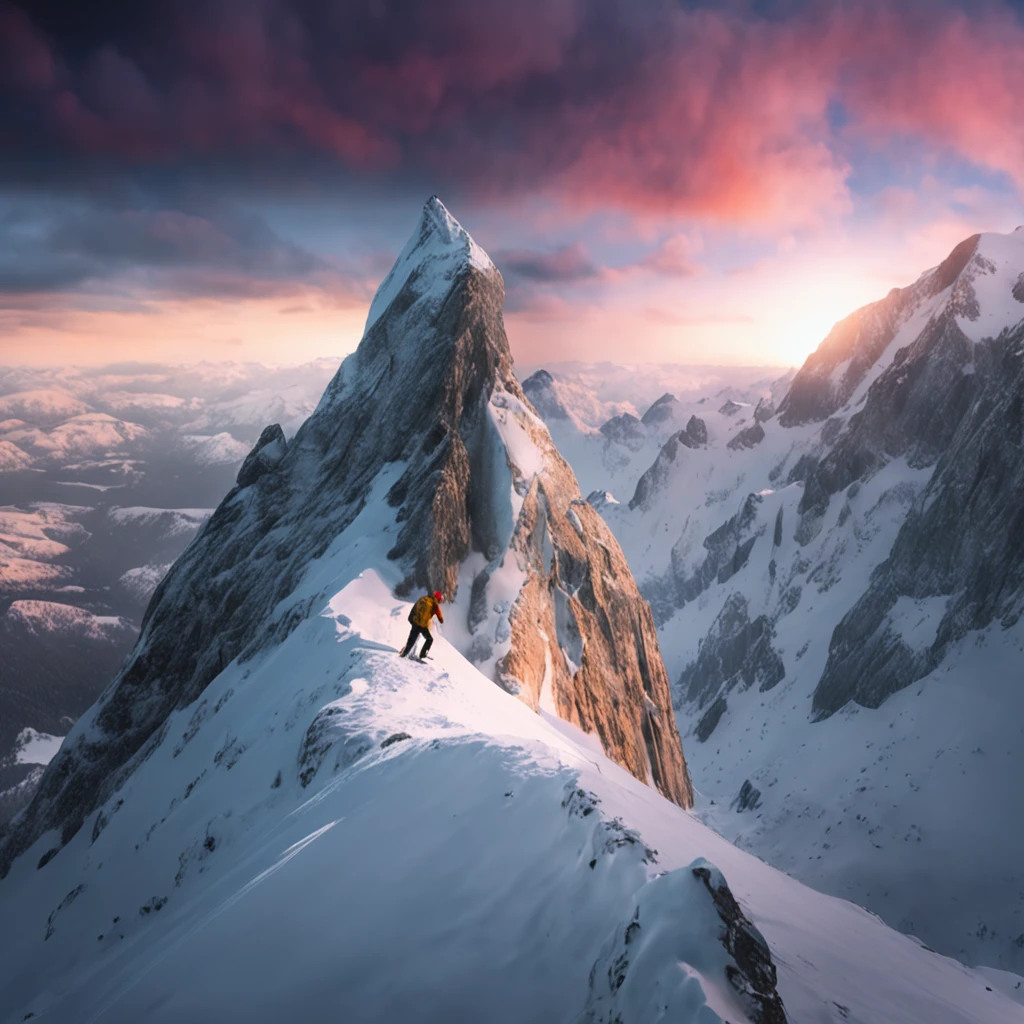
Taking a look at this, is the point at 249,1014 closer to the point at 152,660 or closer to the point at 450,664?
the point at 450,664

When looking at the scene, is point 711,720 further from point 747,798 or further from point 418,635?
point 418,635

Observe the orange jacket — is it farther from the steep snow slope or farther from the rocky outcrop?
the rocky outcrop

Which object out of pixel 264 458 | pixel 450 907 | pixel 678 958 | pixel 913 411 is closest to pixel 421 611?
pixel 450 907

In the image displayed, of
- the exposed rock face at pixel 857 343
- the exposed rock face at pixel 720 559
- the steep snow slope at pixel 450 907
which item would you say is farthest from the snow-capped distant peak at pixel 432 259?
the exposed rock face at pixel 720 559

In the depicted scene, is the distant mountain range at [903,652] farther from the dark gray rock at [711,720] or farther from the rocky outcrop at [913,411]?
the dark gray rock at [711,720]

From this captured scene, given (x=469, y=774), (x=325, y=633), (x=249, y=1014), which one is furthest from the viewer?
(x=325, y=633)

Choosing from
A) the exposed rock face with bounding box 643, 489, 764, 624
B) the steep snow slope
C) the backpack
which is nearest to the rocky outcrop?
the exposed rock face with bounding box 643, 489, 764, 624

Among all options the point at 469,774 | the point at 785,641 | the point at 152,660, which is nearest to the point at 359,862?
the point at 469,774
